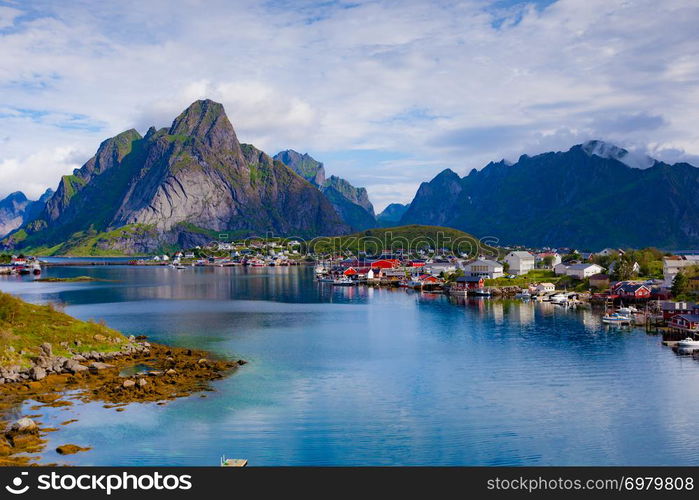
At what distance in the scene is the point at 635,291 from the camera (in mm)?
85875

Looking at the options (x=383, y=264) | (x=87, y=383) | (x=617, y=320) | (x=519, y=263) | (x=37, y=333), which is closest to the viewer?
(x=87, y=383)

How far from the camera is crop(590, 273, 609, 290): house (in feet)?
328

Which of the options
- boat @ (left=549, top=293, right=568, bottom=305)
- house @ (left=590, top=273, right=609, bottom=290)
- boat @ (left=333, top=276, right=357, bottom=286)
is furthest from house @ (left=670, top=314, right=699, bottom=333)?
boat @ (left=333, top=276, right=357, bottom=286)

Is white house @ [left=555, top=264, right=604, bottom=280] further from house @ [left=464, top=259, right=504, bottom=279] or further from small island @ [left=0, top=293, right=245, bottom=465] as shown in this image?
small island @ [left=0, top=293, right=245, bottom=465]

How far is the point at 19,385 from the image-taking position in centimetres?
3744

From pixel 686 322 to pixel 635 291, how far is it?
25.5 metres

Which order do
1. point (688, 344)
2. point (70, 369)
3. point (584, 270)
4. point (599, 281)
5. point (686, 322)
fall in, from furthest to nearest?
point (584, 270) < point (599, 281) < point (686, 322) < point (688, 344) < point (70, 369)

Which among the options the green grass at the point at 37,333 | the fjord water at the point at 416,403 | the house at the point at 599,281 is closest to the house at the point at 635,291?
the house at the point at 599,281

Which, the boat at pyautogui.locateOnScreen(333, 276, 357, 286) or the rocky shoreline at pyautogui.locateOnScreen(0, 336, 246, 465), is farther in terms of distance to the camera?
the boat at pyautogui.locateOnScreen(333, 276, 357, 286)

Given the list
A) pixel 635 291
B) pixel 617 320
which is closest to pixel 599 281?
pixel 635 291

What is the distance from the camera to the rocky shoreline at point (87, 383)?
2825 centimetres

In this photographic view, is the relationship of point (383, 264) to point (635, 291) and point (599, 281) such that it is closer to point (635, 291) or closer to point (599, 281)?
point (599, 281)

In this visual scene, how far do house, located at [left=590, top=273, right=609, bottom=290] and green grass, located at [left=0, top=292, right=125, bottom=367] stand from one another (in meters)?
79.0

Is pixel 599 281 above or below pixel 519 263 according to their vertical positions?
below
